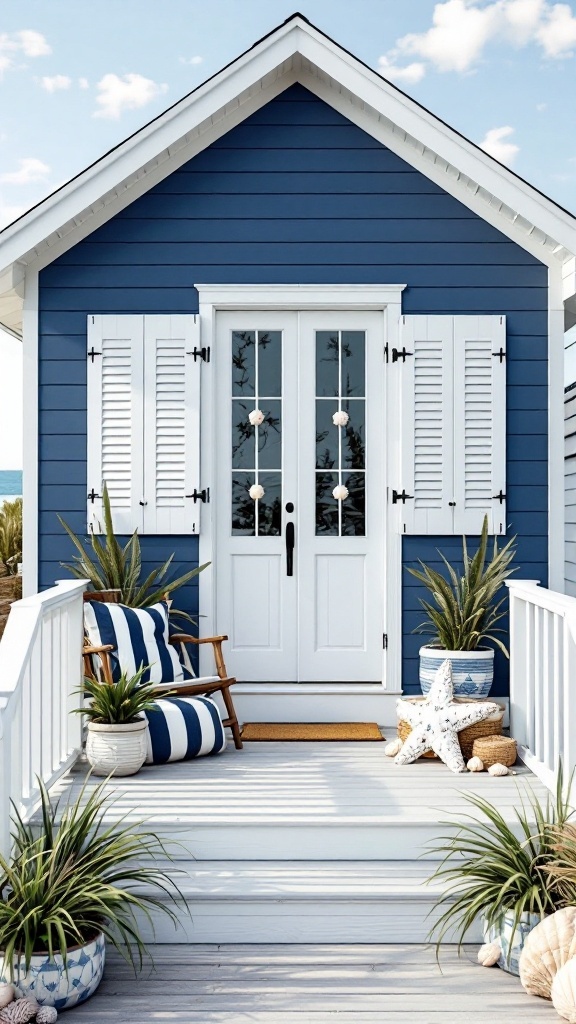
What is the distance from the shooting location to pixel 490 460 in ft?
16.2

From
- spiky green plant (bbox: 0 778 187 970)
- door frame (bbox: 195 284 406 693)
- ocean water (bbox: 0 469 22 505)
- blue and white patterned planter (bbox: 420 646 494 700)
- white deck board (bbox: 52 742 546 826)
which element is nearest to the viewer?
spiky green plant (bbox: 0 778 187 970)

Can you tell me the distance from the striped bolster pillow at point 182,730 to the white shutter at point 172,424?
1121 mm

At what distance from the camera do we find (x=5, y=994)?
257 cm

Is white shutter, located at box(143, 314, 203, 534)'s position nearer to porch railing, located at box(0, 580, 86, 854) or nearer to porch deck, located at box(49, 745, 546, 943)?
porch railing, located at box(0, 580, 86, 854)

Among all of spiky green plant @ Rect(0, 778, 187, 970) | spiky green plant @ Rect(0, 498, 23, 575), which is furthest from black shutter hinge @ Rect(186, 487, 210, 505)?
spiky green plant @ Rect(0, 498, 23, 575)

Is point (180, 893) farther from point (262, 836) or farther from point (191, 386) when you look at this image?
point (191, 386)

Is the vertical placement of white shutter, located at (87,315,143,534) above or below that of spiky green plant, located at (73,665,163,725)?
above

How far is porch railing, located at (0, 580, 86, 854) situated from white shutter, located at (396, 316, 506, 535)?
1.89 metres

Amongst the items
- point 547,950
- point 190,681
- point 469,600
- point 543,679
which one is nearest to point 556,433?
point 469,600

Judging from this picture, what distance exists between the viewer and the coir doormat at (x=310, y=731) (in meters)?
4.60

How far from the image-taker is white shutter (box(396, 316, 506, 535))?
4.92 m

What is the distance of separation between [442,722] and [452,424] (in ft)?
5.50

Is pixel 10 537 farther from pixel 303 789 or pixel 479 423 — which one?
pixel 303 789

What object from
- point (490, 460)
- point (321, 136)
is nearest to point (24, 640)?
point (490, 460)
